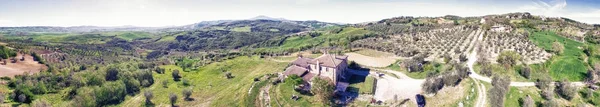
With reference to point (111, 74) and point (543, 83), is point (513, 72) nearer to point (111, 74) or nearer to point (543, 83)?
point (543, 83)

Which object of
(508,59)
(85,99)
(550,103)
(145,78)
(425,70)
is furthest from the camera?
(145,78)

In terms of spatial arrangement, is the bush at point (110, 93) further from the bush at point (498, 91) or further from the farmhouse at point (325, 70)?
the bush at point (498, 91)

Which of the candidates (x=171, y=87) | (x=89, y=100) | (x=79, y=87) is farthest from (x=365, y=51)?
(x=79, y=87)

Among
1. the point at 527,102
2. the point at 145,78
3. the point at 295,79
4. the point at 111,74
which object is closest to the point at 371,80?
the point at 295,79

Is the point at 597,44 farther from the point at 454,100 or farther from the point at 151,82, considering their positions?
the point at 151,82

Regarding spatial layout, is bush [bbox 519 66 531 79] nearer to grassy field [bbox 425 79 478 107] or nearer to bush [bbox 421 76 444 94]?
grassy field [bbox 425 79 478 107]

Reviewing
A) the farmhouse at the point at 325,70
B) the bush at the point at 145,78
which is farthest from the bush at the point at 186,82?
the farmhouse at the point at 325,70
